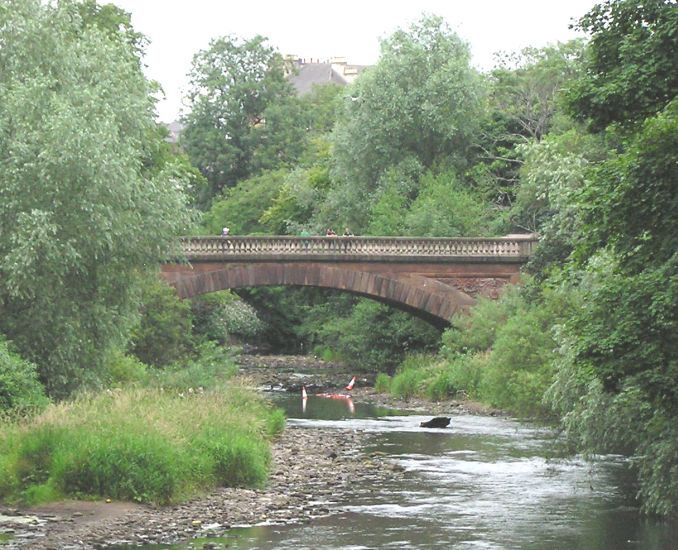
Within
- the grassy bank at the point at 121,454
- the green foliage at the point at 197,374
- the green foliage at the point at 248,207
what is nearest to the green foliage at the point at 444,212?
the green foliage at the point at 197,374

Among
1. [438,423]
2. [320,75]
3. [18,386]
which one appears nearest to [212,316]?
[438,423]

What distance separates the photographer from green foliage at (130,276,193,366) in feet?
162

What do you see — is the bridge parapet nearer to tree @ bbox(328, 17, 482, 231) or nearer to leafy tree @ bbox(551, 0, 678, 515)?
tree @ bbox(328, 17, 482, 231)

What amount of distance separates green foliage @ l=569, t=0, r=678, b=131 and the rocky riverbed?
8785 mm

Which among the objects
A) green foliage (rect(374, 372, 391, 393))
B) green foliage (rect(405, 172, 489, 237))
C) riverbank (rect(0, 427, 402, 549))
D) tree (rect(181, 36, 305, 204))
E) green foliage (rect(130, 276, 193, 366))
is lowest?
riverbank (rect(0, 427, 402, 549))

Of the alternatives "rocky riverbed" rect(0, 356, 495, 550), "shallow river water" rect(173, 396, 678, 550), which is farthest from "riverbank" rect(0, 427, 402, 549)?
"shallow river water" rect(173, 396, 678, 550)

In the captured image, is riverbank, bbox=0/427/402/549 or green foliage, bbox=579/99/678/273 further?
riverbank, bbox=0/427/402/549

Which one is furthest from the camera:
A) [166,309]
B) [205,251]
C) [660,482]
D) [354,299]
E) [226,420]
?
[354,299]

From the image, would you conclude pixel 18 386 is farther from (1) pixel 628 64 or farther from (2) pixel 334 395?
(2) pixel 334 395

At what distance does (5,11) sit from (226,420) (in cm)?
1228

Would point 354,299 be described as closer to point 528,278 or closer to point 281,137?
point 528,278

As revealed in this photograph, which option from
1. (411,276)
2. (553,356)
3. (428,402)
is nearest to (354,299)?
(411,276)

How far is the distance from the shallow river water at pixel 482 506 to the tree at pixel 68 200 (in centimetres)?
772

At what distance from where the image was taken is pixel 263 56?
10969cm
